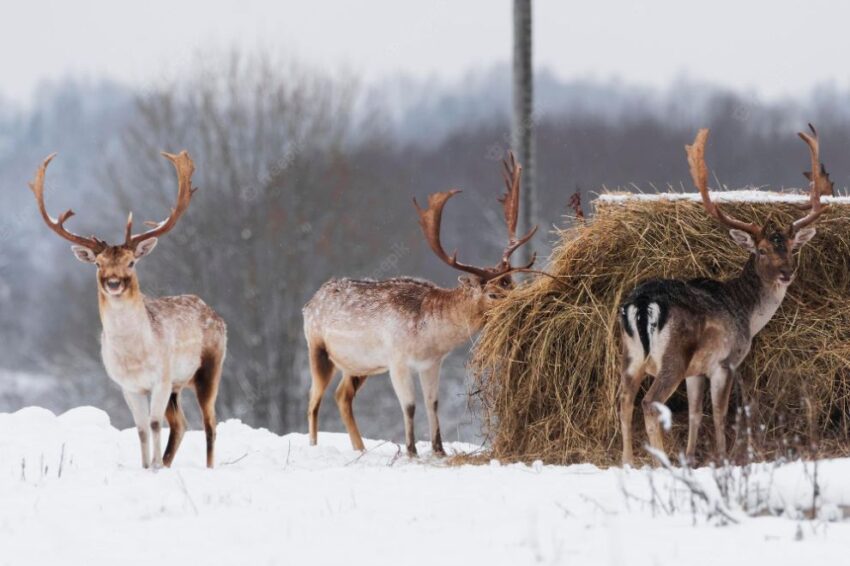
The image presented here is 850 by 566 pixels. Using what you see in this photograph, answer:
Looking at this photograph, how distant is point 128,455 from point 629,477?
15.5ft

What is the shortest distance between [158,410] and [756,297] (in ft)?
14.1

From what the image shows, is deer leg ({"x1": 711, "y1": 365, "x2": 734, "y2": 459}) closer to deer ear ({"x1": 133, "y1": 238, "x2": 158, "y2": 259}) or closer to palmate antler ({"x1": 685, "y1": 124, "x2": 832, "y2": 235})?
palmate antler ({"x1": 685, "y1": 124, "x2": 832, "y2": 235})

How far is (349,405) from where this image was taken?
11.4m

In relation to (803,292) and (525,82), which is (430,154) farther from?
(803,292)

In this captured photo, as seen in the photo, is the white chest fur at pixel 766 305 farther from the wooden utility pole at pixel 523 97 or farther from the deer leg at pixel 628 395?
the wooden utility pole at pixel 523 97

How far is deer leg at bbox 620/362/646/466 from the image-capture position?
27.7ft

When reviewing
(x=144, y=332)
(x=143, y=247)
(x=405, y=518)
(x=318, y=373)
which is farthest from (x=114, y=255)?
(x=405, y=518)

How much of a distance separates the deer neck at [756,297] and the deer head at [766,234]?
5 cm

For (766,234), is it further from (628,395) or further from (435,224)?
(435,224)

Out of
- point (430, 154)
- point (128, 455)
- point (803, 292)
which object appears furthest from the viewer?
point (430, 154)

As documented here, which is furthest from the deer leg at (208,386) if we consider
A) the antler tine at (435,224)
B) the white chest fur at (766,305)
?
the white chest fur at (766,305)

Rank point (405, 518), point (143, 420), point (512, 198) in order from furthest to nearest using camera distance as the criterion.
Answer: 1. point (512, 198)
2. point (143, 420)
3. point (405, 518)

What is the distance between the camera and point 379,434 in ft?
83.7

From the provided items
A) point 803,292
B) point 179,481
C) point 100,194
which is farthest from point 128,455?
point 100,194
